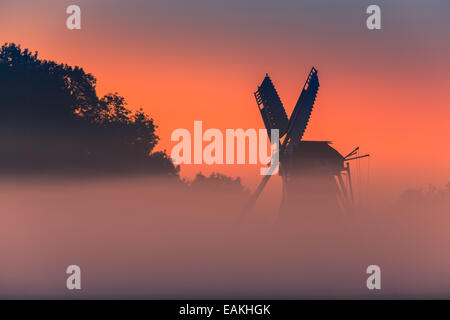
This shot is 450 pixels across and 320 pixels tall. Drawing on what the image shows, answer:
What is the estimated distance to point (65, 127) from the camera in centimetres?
2988

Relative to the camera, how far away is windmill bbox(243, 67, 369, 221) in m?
24.5

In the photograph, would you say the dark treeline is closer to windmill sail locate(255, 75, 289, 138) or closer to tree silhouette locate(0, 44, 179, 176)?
tree silhouette locate(0, 44, 179, 176)

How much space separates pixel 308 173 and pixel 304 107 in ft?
9.54

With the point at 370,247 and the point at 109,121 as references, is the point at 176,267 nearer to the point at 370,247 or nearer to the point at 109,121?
the point at 370,247

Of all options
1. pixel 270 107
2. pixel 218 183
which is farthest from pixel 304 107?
pixel 218 183

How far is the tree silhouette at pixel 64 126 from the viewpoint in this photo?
27.9 m

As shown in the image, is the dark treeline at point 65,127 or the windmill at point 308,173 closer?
the windmill at point 308,173

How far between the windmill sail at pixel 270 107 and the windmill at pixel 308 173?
1511 millimetres

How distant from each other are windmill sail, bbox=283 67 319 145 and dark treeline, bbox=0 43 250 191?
8.85m

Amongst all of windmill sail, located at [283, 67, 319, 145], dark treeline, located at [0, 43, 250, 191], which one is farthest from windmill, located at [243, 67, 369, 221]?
dark treeline, located at [0, 43, 250, 191]

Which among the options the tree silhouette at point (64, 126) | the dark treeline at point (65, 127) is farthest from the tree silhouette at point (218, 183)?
the tree silhouette at point (64, 126)

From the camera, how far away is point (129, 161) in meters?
31.4

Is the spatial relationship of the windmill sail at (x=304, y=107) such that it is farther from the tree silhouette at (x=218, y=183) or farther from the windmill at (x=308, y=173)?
the tree silhouette at (x=218, y=183)

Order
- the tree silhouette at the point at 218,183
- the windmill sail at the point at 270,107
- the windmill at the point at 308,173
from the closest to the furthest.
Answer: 1. the windmill at the point at 308,173
2. the windmill sail at the point at 270,107
3. the tree silhouette at the point at 218,183
